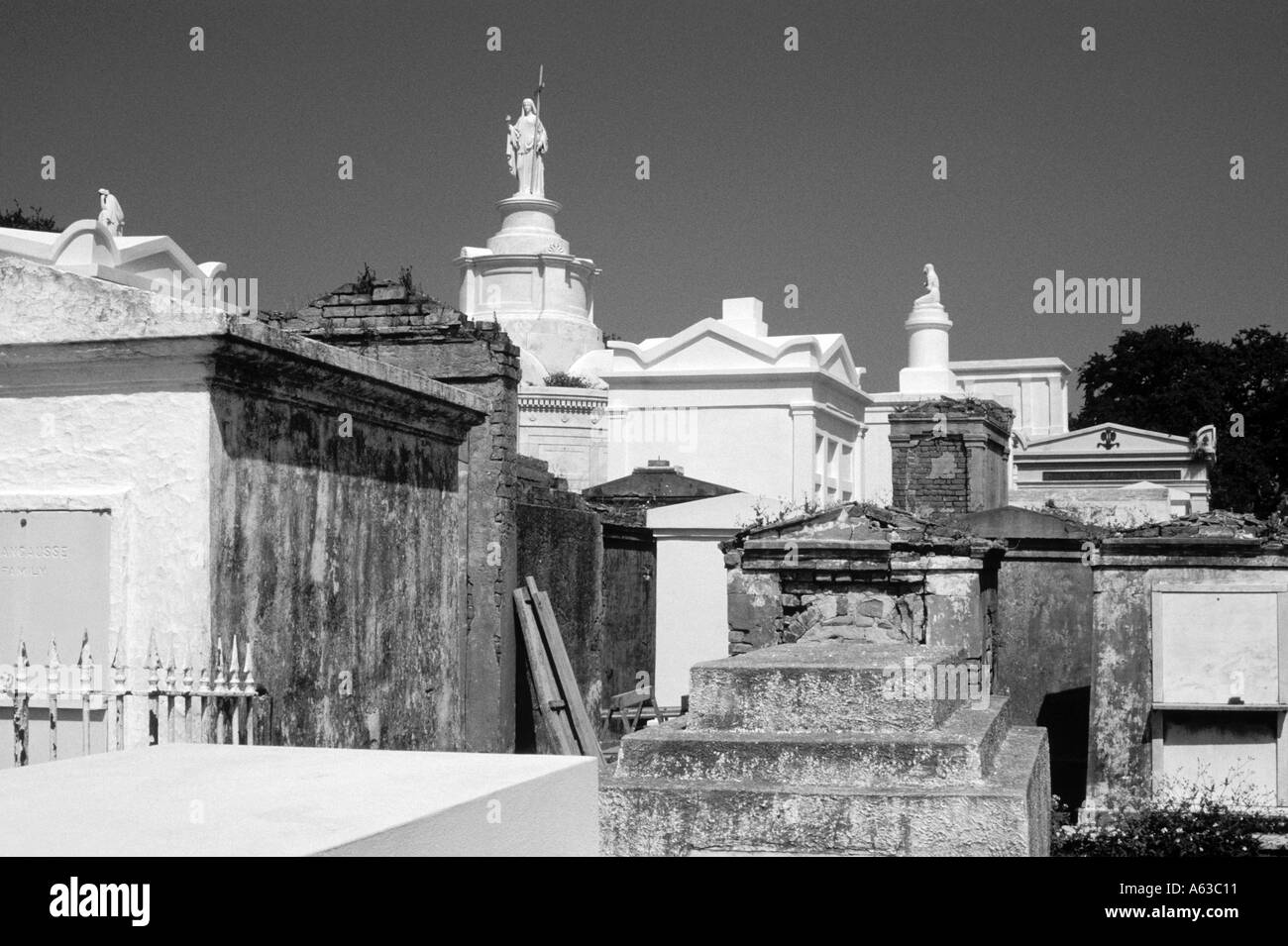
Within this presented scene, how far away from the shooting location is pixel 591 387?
32.3 meters

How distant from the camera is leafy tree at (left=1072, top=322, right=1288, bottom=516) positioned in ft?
156

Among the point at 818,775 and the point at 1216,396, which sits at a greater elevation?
the point at 1216,396

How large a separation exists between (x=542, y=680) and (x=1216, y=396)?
46050mm

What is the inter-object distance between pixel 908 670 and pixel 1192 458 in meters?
23.0

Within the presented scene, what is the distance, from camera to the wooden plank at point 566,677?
1136 cm

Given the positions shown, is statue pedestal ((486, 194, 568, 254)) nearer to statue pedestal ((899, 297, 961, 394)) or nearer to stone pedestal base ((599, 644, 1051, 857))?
statue pedestal ((899, 297, 961, 394))

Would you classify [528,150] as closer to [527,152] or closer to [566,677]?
[527,152]

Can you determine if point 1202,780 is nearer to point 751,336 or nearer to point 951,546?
point 951,546

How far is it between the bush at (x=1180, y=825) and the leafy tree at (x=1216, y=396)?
3542 cm

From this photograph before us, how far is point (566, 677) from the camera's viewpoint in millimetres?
11445

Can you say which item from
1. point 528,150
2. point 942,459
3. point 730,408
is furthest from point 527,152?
point 942,459

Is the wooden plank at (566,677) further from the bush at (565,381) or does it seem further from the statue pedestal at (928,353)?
the statue pedestal at (928,353)
